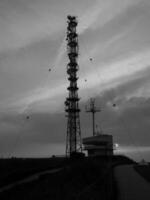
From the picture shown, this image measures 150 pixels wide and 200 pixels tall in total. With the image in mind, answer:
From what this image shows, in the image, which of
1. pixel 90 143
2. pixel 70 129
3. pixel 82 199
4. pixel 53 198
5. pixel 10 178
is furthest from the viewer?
pixel 90 143

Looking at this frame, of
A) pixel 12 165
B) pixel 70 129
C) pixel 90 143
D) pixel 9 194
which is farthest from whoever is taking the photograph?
pixel 90 143

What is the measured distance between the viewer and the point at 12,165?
47.7 metres

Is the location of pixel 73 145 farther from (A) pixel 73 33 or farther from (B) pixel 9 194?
(B) pixel 9 194

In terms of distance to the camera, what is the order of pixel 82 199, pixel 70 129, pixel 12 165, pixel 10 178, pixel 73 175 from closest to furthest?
pixel 82 199, pixel 73 175, pixel 10 178, pixel 12 165, pixel 70 129

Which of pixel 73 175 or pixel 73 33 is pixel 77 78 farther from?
pixel 73 175

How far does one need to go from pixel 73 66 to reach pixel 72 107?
29.7ft

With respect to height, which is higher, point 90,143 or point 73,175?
point 90,143

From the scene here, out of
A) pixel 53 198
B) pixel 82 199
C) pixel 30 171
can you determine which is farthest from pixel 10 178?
pixel 82 199

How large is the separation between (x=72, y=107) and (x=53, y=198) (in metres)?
54.4

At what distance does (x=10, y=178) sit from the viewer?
36.8 m

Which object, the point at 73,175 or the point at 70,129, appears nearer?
the point at 73,175

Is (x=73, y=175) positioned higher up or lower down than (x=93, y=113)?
lower down

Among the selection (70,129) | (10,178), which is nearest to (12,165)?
(10,178)

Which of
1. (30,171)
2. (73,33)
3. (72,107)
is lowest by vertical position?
(30,171)
